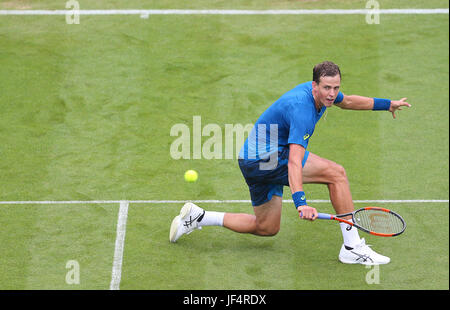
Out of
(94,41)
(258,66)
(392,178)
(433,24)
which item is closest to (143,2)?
(94,41)

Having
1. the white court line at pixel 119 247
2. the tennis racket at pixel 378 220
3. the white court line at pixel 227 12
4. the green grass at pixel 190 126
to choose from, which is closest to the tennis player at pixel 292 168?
the tennis racket at pixel 378 220

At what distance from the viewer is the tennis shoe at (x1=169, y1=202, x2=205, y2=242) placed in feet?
33.3

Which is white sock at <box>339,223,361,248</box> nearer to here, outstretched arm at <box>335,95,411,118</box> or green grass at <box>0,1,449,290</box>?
green grass at <box>0,1,449,290</box>

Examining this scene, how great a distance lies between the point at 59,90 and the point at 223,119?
2.50 m

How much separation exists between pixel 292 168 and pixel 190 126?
12.9 feet

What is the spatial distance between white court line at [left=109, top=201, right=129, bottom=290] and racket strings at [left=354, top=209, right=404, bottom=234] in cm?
255

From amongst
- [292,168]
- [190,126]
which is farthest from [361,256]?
[190,126]

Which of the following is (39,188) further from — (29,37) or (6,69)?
(29,37)

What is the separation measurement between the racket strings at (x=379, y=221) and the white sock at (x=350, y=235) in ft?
0.56

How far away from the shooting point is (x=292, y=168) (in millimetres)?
9039

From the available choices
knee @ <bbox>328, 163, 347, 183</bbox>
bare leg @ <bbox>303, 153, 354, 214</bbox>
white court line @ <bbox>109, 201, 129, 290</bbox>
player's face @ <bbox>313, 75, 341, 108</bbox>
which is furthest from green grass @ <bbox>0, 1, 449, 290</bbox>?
player's face @ <bbox>313, 75, 341, 108</bbox>

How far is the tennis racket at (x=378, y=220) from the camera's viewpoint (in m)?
9.52

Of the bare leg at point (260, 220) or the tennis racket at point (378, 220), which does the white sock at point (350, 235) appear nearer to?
the tennis racket at point (378, 220)

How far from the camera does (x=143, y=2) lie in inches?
624
